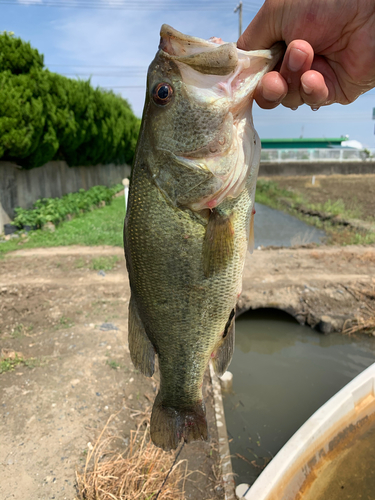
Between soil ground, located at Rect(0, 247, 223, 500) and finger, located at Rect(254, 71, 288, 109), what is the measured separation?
324 cm

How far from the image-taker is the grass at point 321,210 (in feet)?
36.2

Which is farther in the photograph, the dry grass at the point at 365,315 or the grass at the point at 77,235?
the grass at the point at 77,235

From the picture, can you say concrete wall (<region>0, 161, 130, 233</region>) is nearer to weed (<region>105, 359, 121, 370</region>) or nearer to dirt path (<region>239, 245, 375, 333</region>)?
dirt path (<region>239, 245, 375, 333</region>)

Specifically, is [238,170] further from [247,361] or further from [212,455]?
[247,361]

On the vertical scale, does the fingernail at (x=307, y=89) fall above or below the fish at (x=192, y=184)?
above

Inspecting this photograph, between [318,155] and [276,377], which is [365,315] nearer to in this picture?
[276,377]

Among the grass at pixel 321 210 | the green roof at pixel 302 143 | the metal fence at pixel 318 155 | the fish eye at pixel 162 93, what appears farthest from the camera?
the green roof at pixel 302 143

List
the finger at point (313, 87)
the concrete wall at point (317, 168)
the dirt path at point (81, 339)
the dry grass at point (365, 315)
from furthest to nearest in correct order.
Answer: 1. the concrete wall at point (317, 168)
2. the dry grass at point (365, 315)
3. the dirt path at point (81, 339)
4. the finger at point (313, 87)

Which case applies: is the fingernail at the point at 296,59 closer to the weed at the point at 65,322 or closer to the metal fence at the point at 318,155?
the weed at the point at 65,322

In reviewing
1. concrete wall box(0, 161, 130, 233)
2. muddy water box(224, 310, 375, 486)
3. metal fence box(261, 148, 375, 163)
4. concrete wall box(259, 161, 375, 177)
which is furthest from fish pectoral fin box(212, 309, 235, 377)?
metal fence box(261, 148, 375, 163)

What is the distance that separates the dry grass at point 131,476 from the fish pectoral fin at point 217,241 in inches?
84.3

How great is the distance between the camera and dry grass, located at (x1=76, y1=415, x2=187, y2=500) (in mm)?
2771

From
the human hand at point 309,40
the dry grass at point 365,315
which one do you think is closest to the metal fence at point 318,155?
the dry grass at point 365,315

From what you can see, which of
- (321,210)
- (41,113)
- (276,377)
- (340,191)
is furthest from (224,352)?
(340,191)
